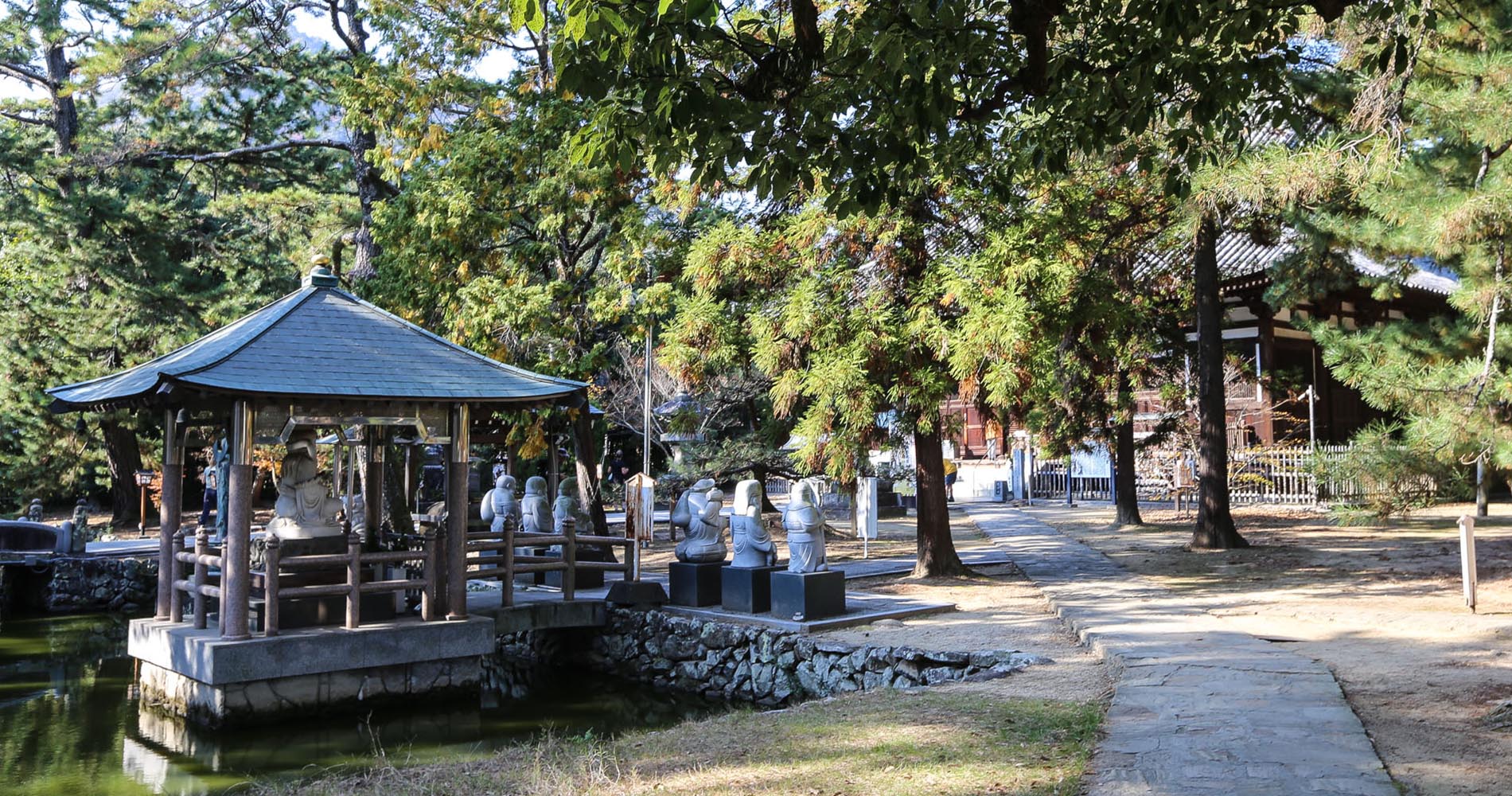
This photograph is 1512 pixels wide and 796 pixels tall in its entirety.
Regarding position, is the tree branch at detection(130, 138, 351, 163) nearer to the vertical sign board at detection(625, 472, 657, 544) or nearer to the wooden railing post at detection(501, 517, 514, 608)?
the vertical sign board at detection(625, 472, 657, 544)

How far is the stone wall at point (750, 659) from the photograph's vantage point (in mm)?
9320

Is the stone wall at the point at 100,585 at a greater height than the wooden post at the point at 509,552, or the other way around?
the wooden post at the point at 509,552

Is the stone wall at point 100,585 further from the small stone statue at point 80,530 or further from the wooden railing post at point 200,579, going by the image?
the wooden railing post at point 200,579

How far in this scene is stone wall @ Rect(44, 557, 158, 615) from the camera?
18.0 meters

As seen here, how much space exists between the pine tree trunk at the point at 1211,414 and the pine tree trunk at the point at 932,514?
15.1ft

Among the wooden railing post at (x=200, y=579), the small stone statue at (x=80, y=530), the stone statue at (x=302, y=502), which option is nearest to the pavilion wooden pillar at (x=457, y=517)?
the stone statue at (x=302, y=502)

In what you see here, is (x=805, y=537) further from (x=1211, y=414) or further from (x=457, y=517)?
(x=1211, y=414)

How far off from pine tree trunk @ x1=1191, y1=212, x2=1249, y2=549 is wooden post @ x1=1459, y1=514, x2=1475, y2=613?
626 centimetres

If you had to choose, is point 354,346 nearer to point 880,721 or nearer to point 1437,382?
point 880,721

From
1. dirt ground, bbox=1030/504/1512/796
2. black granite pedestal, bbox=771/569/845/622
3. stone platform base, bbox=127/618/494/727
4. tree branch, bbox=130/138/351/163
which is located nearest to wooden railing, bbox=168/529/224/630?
stone platform base, bbox=127/618/494/727

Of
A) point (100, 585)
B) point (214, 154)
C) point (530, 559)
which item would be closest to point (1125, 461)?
point (530, 559)

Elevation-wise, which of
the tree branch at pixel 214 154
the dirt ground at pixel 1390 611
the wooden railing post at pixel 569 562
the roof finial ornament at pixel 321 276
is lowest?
the dirt ground at pixel 1390 611

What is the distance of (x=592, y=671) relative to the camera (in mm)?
12828

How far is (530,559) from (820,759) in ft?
23.6
